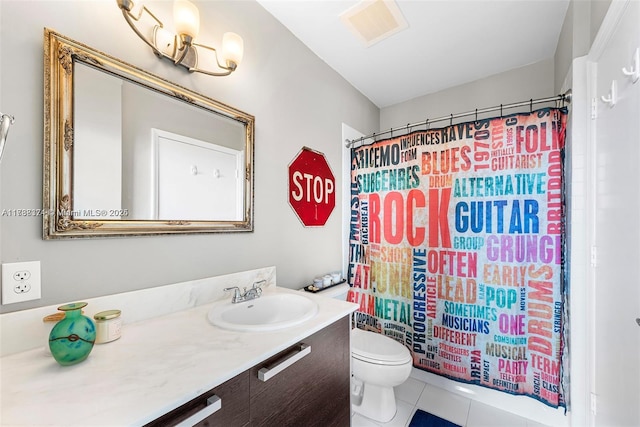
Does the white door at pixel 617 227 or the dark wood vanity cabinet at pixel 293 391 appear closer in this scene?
the dark wood vanity cabinet at pixel 293 391

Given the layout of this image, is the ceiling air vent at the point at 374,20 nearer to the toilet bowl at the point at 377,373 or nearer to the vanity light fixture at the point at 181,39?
the vanity light fixture at the point at 181,39

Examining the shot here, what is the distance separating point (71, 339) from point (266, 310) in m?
0.74

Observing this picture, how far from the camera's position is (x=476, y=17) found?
5.08 feet

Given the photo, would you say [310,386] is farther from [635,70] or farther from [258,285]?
[635,70]

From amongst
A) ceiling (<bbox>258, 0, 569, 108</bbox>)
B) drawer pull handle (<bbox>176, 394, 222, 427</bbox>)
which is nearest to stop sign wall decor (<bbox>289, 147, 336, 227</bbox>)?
ceiling (<bbox>258, 0, 569, 108</bbox>)

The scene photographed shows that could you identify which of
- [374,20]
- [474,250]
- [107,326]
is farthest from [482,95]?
[107,326]

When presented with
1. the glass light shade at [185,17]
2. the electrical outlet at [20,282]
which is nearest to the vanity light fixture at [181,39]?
the glass light shade at [185,17]

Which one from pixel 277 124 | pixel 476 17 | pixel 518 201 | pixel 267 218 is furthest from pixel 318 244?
pixel 476 17

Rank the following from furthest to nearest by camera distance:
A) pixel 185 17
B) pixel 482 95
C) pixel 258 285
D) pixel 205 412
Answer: pixel 482 95, pixel 258 285, pixel 185 17, pixel 205 412

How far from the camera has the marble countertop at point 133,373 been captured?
0.51 meters

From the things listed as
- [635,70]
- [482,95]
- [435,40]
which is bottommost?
[635,70]

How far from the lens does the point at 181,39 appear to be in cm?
105

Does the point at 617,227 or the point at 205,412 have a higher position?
the point at 617,227

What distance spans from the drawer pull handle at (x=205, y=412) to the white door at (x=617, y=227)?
1335mm
